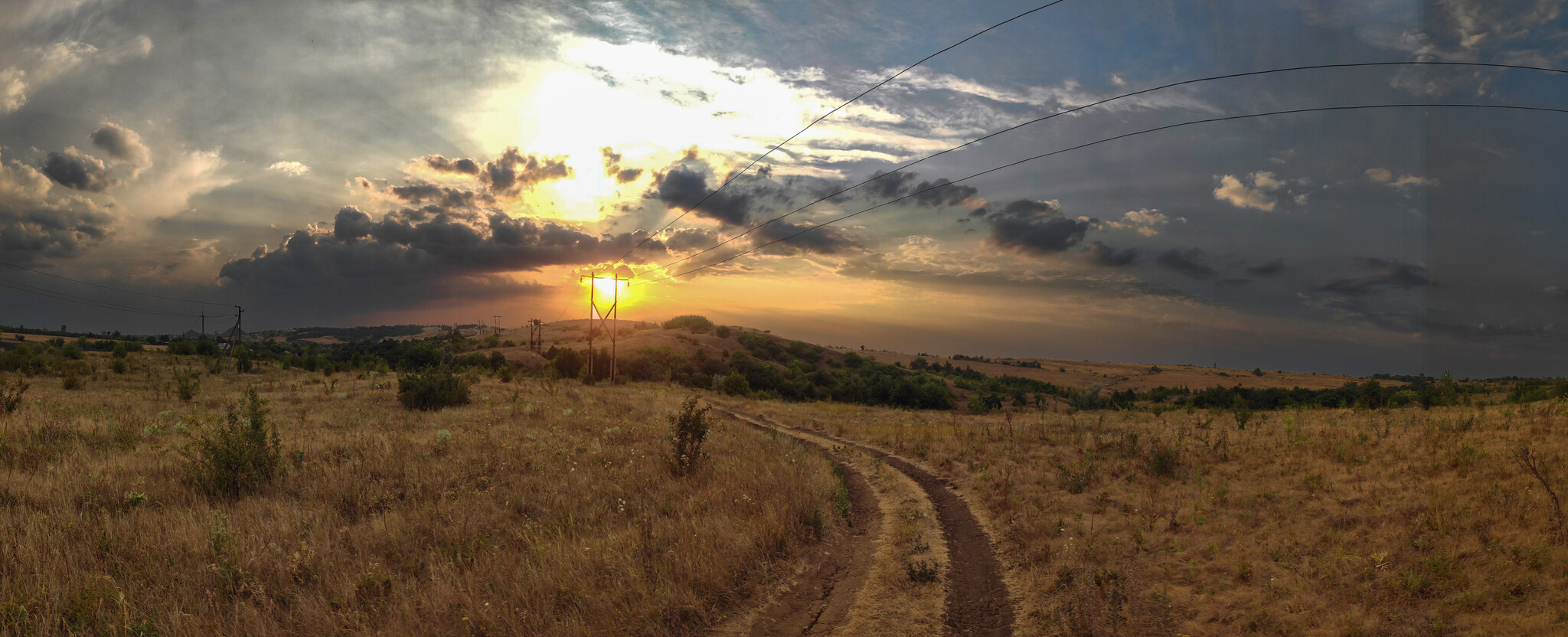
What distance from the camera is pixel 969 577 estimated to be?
9.24 m

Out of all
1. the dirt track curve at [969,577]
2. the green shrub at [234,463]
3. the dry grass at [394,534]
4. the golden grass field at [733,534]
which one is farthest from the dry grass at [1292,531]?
the green shrub at [234,463]

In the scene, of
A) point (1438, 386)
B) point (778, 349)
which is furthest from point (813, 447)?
point (778, 349)

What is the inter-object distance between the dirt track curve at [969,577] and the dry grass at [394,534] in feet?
8.40

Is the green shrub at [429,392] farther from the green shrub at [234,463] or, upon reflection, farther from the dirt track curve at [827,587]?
the dirt track curve at [827,587]

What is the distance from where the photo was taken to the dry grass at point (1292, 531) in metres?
7.17

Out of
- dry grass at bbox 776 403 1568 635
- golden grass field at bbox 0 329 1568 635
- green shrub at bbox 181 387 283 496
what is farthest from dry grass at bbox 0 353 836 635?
dry grass at bbox 776 403 1568 635

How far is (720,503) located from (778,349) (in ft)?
354

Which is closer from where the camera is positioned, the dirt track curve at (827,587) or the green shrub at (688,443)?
the dirt track curve at (827,587)

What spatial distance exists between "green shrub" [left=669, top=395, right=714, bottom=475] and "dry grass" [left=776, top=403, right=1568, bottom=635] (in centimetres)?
675

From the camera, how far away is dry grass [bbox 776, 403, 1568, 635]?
7.17 meters

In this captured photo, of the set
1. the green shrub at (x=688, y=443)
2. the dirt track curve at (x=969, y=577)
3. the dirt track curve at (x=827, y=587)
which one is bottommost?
the dirt track curve at (x=969, y=577)

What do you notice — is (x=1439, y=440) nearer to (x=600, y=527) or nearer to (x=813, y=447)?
(x=813, y=447)

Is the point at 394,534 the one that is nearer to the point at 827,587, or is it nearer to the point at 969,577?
the point at 827,587

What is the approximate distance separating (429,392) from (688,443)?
61.7 feet
